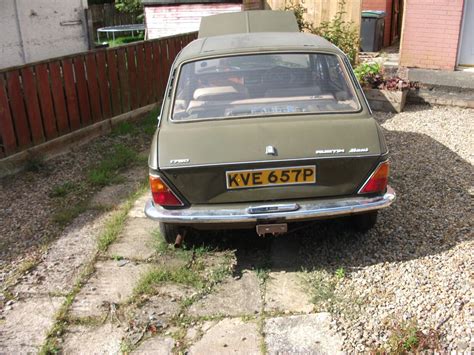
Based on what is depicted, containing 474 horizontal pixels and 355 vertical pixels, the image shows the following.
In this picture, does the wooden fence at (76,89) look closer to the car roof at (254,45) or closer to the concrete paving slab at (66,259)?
the concrete paving slab at (66,259)

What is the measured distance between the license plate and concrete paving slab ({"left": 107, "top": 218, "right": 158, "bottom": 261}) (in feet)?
4.00

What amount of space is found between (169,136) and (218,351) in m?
1.68

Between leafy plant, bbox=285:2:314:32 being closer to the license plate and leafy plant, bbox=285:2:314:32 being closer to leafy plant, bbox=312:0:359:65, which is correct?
leafy plant, bbox=312:0:359:65

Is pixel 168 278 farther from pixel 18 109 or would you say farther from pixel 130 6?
pixel 130 6

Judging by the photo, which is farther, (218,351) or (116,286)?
(116,286)

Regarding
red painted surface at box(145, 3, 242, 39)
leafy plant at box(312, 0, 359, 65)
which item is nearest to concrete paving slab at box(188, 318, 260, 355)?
leafy plant at box(312, 0, 359, 65)

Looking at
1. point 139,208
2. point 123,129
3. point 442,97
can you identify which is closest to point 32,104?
point 123,129

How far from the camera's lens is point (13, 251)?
464 centimetres

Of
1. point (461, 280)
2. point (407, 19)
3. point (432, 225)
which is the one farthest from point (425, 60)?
point (461, 280)

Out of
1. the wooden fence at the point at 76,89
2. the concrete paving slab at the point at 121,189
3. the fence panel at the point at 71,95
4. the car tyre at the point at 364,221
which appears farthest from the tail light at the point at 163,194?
the fence panel at the point at 71,95

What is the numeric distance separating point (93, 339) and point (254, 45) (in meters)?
2.88

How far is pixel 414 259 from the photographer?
417cm

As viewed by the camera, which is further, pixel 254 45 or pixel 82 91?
pixel 82 91

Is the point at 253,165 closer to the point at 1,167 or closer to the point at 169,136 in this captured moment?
the point at 169,136
